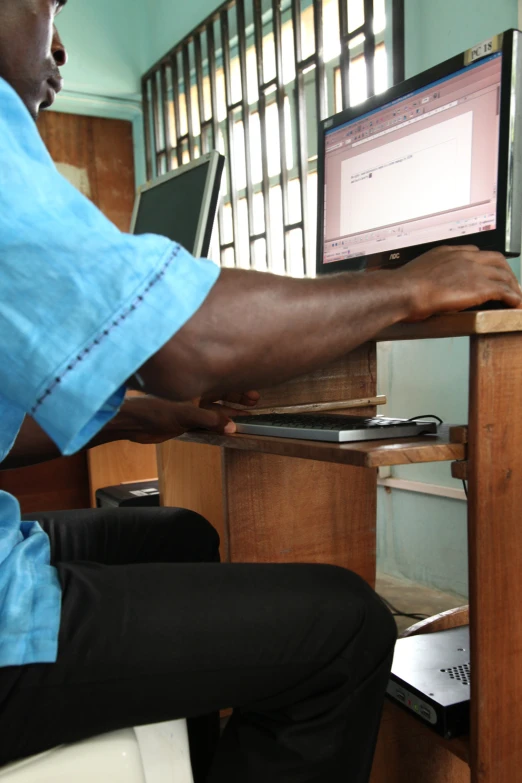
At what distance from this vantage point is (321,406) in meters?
1.28

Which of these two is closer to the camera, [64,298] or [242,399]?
[64,298]

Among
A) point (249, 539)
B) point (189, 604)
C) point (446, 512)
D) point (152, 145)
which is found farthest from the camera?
point (152, 145)

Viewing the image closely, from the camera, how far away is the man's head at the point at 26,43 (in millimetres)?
708

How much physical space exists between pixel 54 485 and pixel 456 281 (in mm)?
2364

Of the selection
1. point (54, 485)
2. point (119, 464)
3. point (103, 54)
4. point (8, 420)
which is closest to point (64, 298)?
point (8, 420)

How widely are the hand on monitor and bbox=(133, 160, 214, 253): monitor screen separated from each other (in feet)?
3.05

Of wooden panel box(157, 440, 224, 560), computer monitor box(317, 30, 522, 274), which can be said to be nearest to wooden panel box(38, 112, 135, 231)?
wooden panel box(157, 440, 224, 560)

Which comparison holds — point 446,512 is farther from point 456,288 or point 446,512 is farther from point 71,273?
point 71,273

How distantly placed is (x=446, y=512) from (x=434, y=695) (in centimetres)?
121

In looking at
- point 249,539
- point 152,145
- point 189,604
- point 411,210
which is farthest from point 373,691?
point 152,145

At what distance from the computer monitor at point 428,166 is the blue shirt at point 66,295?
64 centimetres

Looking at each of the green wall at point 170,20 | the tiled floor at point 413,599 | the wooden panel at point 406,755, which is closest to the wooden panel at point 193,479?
the wooden panel at point 406,755

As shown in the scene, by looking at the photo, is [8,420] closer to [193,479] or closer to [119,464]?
[193,479]

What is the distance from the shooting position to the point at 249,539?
132 cm
